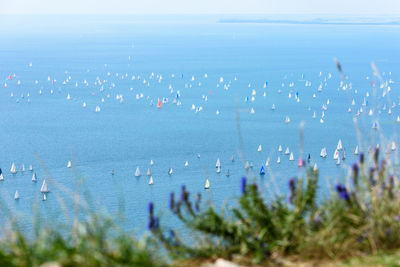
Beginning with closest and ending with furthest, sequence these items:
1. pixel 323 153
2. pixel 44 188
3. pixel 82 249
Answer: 1. pixel 82 249
2. pixel 44 188
3. pixel 323 153

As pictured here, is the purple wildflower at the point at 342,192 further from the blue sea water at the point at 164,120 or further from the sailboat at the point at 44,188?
the sailboat at the point at 44,188

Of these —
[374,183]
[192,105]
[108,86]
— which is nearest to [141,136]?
[192,105]

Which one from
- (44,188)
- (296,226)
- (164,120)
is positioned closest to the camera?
(296,226)

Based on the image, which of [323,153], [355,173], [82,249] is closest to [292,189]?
[355,173]

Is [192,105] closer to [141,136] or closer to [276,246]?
[141,136]

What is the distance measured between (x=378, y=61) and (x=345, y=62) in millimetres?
7537

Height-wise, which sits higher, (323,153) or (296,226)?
(296,226)

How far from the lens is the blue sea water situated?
46.1m

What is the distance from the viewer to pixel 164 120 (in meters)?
71.8

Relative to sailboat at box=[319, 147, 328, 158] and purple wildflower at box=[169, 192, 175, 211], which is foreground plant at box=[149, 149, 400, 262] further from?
sailboat at box=[319, 147, 328, 158]

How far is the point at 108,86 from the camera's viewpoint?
97.6 metres

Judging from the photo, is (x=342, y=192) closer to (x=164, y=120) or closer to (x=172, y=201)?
(x=172, y=201)

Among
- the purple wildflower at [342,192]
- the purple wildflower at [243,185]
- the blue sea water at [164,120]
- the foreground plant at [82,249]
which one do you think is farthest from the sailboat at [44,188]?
the purple wildflower at [342,192]

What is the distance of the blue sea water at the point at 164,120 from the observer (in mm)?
46094
